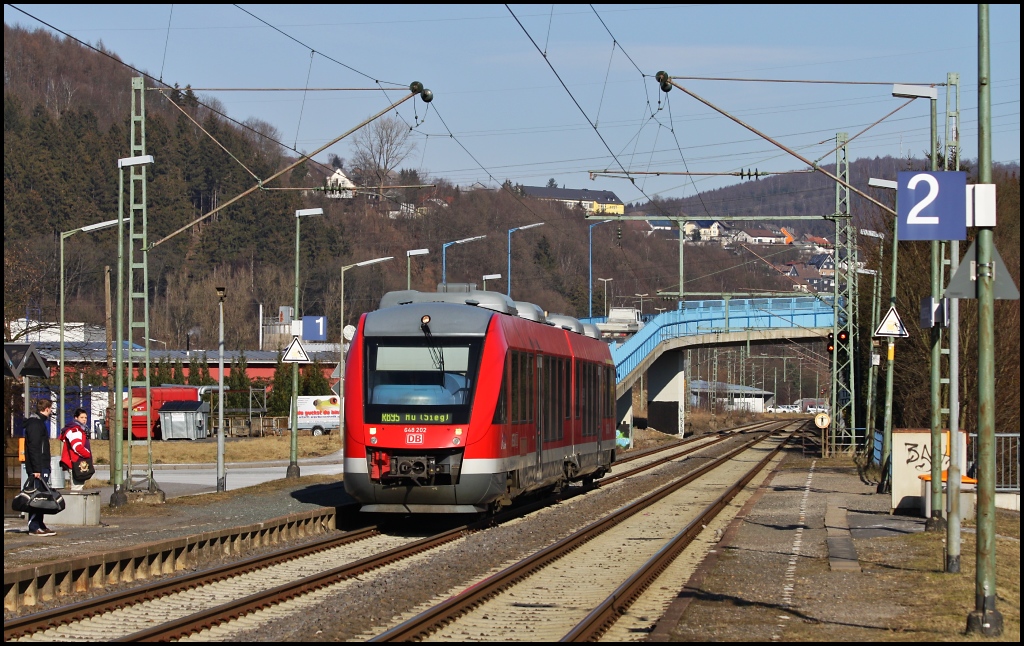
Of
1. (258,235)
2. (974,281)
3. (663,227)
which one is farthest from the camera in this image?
(258,235)

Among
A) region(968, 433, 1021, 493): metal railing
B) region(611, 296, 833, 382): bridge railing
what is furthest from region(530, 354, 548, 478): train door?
region(611, 296, 833, 382): bridge railing

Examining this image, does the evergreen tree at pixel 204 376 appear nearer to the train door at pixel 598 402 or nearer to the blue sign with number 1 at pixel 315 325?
the blue sign with number 1 at pixel 315 325

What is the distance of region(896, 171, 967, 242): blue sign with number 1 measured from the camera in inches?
455

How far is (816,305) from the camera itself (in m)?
58.1

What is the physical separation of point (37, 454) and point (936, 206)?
39.0 ft

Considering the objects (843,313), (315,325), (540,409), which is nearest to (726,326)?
(843,313)

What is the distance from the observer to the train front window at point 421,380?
695 inches

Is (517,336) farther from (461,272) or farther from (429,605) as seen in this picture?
(461,272)

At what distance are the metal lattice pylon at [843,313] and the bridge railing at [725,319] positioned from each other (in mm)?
7204

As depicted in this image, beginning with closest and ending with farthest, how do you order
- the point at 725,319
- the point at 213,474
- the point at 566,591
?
1. the point at 566,591
2. the point at 213,474
3. the point at 725,319

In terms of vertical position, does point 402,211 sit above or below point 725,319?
above

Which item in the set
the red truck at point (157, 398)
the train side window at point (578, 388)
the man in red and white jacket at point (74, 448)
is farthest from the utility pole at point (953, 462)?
the red truck at point (157, 398)

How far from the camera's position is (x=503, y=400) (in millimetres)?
18234

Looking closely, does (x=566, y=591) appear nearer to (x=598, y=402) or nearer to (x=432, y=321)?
(x=432, y=321)
